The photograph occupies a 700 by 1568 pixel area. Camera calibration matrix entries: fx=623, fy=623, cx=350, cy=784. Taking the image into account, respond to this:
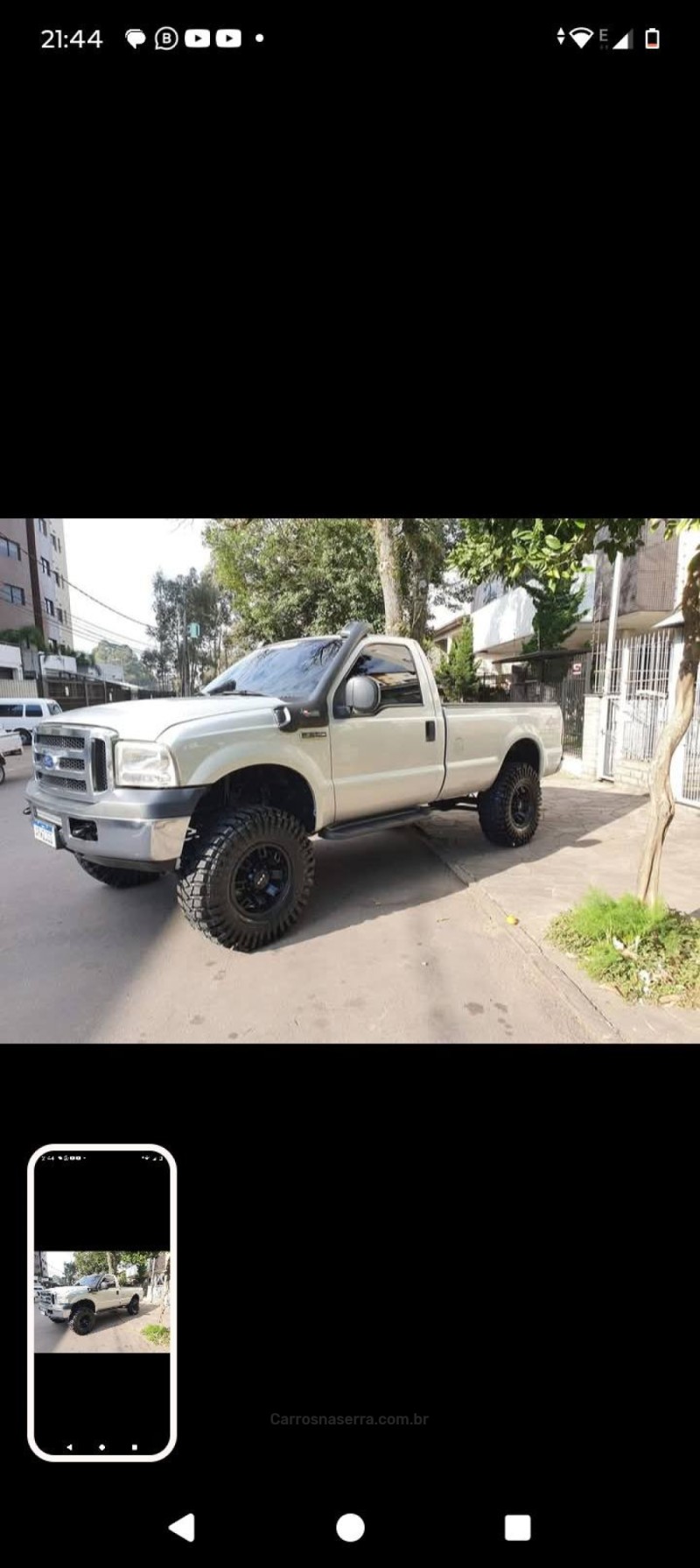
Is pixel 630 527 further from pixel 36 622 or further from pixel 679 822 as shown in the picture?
pixel 36 622

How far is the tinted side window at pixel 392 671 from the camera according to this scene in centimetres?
413

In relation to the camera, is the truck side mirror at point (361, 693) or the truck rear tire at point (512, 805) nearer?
the truck side mirror at point (361, 693)

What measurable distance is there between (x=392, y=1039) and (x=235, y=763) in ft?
4.96

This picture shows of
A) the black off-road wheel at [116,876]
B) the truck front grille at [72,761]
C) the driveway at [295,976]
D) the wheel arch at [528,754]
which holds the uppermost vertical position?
the truck front grille at [72,761]

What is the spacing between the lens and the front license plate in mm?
3352

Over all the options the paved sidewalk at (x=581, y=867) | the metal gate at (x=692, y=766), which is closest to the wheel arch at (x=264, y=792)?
the paved sidewalk at (x=581, y=867)

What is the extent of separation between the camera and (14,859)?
546cm

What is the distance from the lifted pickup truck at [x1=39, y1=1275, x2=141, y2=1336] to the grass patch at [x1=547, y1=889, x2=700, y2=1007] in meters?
2.32

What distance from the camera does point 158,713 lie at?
324cm

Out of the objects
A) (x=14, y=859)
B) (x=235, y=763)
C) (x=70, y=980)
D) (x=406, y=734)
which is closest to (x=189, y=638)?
(x=14, y=859)

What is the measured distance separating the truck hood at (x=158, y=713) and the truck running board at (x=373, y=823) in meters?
0.89

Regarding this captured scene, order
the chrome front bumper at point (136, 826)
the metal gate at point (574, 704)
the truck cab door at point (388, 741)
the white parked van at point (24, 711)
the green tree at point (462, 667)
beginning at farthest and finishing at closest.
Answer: the green tree at point (462, 667) → the white parked van at point (24, 711) → the metal gate at point (574, 704) → the truck cab door at point (388, 741) → the chrome front bumper at point (136, 826)
